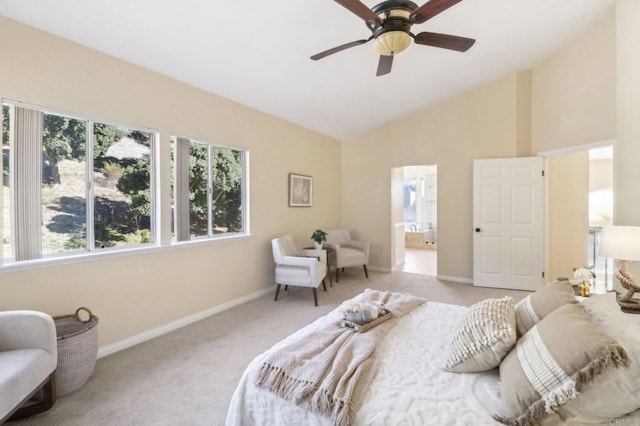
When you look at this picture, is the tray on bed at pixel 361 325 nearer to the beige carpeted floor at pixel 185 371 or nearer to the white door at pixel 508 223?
the beige carpeted floor at pixel 185 371

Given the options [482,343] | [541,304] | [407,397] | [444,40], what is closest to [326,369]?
[407,397]

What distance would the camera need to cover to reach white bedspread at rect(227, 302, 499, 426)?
3.64 ft

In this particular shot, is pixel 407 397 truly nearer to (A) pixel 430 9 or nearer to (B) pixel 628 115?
(A) pixel 430 9

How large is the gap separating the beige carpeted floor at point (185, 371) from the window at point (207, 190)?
105 cm

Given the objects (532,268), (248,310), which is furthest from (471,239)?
(248,310)

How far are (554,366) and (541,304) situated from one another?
56 cm

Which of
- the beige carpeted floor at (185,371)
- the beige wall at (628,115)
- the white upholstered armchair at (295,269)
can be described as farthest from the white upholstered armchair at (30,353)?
the beige wall at (628,115)

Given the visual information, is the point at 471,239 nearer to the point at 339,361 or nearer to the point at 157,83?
→ the point at 339,361

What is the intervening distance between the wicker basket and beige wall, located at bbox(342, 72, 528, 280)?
4601 millimetres

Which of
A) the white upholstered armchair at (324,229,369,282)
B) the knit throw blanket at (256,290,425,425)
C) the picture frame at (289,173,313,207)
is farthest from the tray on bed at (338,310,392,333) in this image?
the picture frame at (289,173,313,207)

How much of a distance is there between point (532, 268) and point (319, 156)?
380 centimetres

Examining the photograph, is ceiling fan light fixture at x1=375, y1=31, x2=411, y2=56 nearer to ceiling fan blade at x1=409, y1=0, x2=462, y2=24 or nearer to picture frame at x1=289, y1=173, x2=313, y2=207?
ceiling fan blade at x1=409, y1=0, x2=462, y2=24

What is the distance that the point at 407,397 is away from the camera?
120 cm

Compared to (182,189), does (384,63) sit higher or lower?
higher
